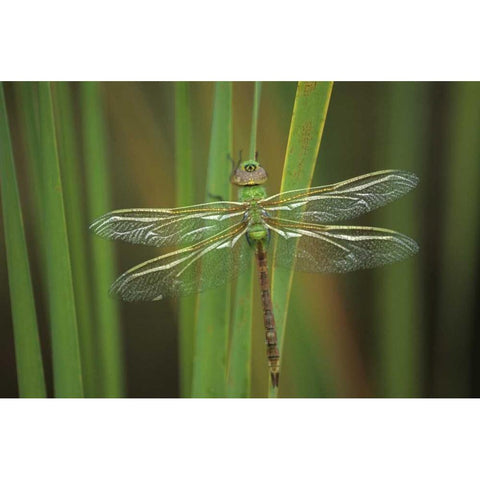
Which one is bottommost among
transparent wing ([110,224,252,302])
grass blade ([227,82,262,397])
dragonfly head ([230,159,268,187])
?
grass blade ([227,82,262,397])

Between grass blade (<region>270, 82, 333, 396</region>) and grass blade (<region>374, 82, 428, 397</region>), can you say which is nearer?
grass blade (<region>270, 82, 333, 396</region>)

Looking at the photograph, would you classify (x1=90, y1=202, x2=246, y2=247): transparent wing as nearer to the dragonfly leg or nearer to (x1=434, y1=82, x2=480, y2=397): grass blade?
the dragonfly leg

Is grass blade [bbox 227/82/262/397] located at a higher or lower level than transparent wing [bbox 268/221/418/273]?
lower

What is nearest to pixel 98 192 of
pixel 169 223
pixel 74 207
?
pixel 74 207

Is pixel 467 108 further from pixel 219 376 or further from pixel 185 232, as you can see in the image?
pixel 219 376

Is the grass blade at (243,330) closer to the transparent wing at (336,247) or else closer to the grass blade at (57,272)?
the transparent wing at (336,247)

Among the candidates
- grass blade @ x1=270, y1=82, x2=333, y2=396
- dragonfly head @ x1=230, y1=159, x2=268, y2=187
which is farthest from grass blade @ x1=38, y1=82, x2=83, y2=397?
grass blade @ x1=270, y1=82, x2=333, y2=396

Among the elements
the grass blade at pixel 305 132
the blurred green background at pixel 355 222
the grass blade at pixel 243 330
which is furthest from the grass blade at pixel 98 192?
the grass blade at pixel 305 132
